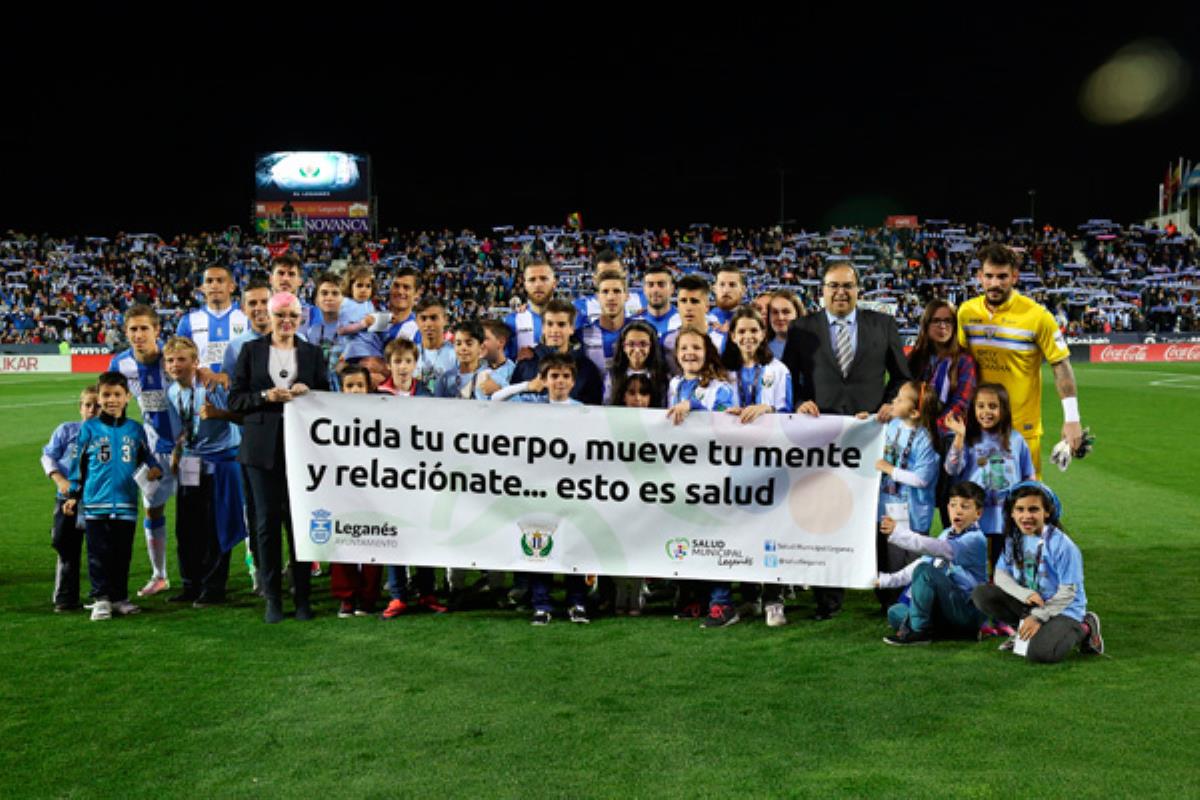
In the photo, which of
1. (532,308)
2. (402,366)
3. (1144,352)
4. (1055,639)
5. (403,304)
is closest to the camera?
(1055,639)

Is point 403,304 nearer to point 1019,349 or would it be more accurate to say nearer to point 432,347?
point 432,347

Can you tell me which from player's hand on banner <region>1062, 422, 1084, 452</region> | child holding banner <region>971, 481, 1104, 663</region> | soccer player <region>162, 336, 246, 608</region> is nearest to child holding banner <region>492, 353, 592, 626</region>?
soccer player <region>162, 336, 246, 608</region>

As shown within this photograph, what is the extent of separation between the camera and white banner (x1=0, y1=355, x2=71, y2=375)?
36781 mm

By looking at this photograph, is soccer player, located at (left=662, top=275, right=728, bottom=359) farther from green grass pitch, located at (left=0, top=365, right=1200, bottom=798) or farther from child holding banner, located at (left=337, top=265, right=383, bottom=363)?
child holding banner, located at (left=337, top=265, right=383, bottom=363)

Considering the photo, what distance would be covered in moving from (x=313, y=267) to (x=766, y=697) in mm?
51048

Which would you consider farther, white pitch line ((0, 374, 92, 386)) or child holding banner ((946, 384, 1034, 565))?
white pitch line ((0, 374, 92, 386))

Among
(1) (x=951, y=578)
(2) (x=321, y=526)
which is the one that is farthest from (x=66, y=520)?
(1) (x=951, y=578)

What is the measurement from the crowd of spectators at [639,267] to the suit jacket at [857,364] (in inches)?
1449

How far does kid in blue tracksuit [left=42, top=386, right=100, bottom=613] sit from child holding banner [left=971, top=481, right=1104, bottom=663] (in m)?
5.38

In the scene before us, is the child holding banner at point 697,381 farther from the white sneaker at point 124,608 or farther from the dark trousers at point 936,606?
the white sneaker at point 124,608

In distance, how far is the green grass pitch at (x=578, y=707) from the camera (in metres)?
3.83

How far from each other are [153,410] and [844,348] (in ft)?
15.2

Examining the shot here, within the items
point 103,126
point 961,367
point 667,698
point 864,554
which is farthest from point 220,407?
point 103,126

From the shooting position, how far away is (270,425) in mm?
6250
